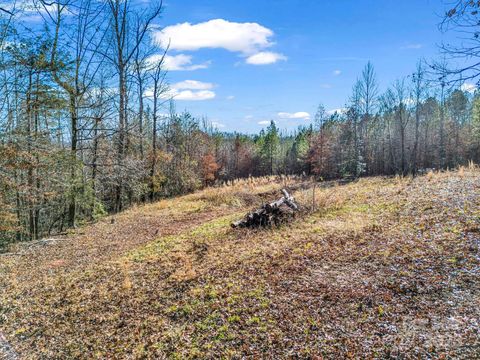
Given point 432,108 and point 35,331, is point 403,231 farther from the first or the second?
point 432,108

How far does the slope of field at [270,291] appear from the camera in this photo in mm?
3510

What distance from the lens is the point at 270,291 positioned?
4.57m

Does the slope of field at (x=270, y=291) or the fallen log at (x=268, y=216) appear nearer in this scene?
the slope of field at (x=270, y=291)

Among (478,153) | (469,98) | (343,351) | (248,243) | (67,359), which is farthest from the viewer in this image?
(469,98)

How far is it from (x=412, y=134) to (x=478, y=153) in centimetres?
859

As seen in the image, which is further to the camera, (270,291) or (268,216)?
(268,216)

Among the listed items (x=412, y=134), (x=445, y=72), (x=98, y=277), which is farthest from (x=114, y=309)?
(x=412, y=134)

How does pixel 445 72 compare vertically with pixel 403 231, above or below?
above

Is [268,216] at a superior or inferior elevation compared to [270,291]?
superior

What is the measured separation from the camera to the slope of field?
351 cm

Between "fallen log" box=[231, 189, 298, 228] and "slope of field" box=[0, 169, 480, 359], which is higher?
"fallen log" box=[231, 189, 298, 228]

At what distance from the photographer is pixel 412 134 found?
35.7 meters

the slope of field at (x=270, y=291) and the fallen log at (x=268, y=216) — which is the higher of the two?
the fallen log at (x=268, y=216)

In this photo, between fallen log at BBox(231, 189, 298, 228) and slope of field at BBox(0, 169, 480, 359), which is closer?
slope of field at BBox(0, 169, 480, 359)
